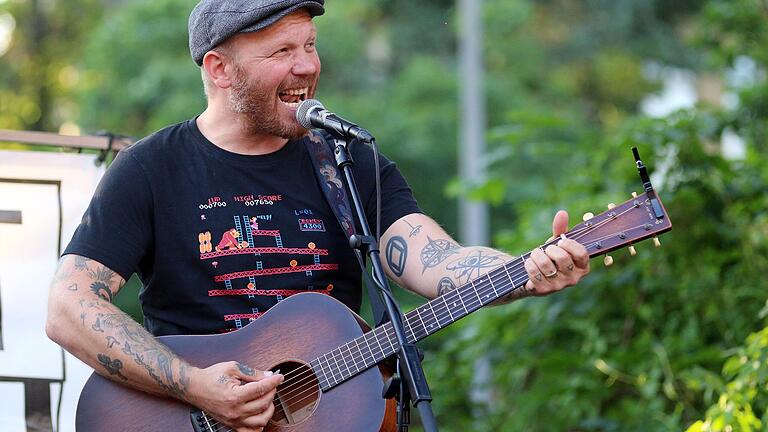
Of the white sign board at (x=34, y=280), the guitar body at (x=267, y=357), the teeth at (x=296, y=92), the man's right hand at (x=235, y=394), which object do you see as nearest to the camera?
the man's right hand at (x=235, y=394)

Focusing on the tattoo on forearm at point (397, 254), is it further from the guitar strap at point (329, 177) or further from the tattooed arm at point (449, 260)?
the guitar strap at point (329, 177)

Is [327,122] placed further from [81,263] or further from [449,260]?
[81,263]

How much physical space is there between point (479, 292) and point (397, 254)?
47 centimetres

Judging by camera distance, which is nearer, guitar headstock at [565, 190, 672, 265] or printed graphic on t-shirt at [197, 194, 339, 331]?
guitar headstock at [565, 190, 672, 265]

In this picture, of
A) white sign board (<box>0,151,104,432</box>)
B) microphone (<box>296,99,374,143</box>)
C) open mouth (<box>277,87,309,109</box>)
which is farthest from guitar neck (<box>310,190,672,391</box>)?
white sign board (<box>0,151,104,432</box>)

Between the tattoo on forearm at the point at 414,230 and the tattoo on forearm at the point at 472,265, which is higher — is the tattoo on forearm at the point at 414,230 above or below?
above

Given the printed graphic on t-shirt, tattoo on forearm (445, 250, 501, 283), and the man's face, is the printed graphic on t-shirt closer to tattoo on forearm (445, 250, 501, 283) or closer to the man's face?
the man's face

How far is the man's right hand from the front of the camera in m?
3.23

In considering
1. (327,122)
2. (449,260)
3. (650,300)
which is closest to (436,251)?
(449,260)

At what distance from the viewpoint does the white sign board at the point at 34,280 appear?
385cm

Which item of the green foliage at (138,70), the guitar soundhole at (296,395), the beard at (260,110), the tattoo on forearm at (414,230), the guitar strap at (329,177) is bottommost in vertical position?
the guitar soundhole at (296,395)

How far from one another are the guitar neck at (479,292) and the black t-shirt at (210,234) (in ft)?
1.03

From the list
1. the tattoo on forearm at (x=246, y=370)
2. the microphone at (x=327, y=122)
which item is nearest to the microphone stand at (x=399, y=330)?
the microphone at (x=327, y=122)

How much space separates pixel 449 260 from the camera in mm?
3541
